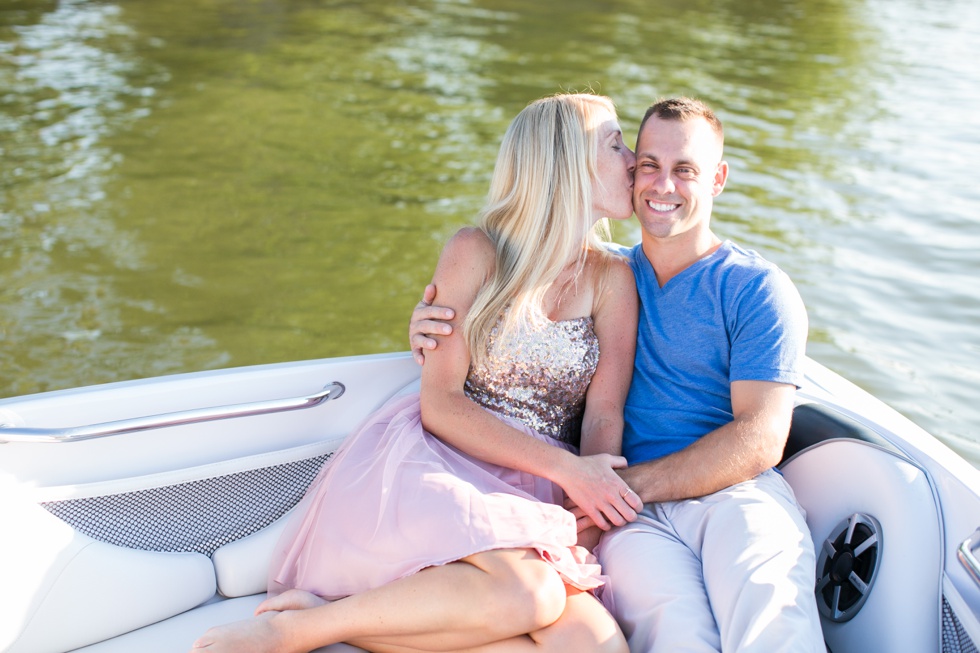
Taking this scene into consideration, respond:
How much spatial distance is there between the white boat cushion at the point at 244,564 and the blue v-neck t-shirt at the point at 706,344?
0.90m

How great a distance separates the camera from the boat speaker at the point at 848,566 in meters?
1.88

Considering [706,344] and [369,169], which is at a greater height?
[706,344]

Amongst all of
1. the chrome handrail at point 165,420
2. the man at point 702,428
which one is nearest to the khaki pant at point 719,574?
the man at point 702,428

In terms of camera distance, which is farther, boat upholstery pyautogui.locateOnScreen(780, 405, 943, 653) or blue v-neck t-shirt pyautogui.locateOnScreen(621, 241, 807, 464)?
blue v-neck t-shirt pyautogui.locateOnScreen(621, 241, 807, 464)

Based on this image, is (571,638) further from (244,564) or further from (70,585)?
(70,585)

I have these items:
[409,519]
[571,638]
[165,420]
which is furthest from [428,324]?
[571,638]

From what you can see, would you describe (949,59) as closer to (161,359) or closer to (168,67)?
(168,67)

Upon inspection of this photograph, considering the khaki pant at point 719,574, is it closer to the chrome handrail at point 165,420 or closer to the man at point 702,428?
the man at point 702,428

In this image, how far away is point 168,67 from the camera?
9.15 metres

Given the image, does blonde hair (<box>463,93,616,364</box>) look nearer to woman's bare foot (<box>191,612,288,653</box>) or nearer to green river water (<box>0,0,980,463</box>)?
woman's bare foot (<box>191,612,288,653</box>)

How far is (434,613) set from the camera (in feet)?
5.67

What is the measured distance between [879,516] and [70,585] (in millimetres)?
1677

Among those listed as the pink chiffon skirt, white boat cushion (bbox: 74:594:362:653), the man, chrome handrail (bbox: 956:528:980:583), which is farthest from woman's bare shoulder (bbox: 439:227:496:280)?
chrome handrail (bbox: 956:528:980:583)

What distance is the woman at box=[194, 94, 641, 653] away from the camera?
68.8 inches
